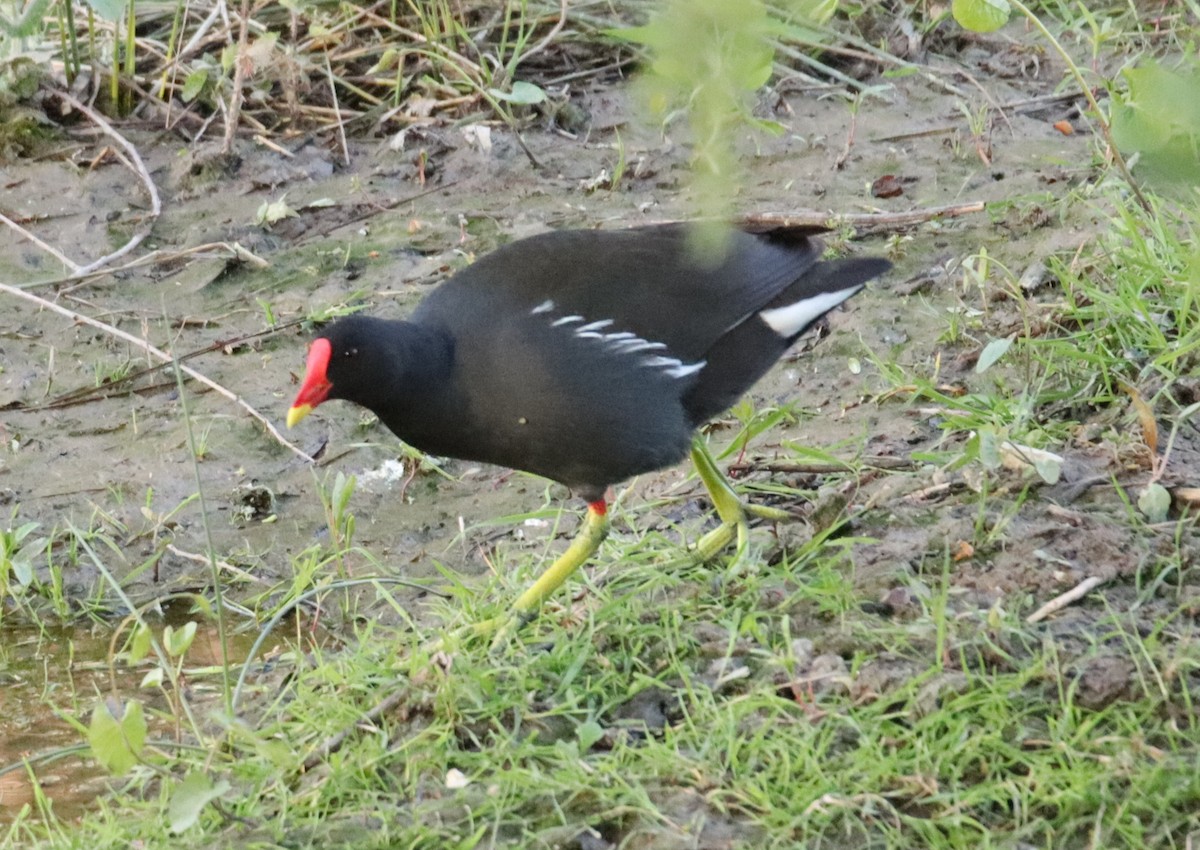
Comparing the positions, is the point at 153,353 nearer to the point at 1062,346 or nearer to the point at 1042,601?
the point at 1062,346

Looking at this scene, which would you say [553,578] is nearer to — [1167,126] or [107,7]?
[1167,126]

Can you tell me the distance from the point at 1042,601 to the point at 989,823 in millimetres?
628

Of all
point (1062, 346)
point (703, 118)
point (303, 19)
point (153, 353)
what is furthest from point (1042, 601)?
point (303, 19)

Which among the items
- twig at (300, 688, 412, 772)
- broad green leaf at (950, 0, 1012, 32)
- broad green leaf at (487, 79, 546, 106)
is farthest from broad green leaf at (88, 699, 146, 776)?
broad green leaf at (487, 79, 546, 106)

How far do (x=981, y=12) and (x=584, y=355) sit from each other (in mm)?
1184

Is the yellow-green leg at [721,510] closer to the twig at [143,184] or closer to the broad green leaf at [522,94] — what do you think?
the broad green leaf at [522,94]

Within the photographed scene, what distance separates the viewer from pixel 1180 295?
3795 mm

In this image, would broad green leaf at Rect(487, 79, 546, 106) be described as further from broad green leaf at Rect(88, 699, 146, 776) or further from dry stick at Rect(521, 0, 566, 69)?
broad green leaf at Rect(88, 699, 146, 776)

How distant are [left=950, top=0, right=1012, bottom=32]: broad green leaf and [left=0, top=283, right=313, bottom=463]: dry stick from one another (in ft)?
9.22

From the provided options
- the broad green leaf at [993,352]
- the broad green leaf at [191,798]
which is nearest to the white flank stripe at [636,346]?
the broad green leaf at [993,352]

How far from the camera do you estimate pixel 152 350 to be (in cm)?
501

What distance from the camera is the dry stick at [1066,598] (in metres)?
2.73

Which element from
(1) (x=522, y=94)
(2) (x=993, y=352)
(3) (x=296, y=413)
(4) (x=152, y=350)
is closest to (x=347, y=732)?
(3) (x=296, y=413)

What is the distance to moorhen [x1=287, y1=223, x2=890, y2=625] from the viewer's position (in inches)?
126
